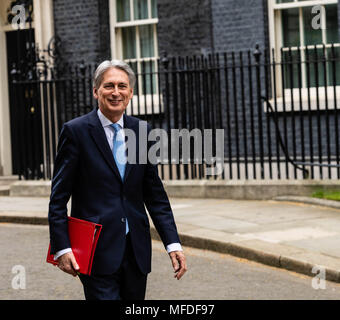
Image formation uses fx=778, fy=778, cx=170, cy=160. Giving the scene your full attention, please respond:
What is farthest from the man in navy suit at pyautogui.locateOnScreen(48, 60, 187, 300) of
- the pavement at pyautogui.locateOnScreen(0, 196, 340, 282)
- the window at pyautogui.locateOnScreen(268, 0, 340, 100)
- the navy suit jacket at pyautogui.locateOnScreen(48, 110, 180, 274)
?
the window at pyautogui.locateOnScreen(268, 0, 340, 100)

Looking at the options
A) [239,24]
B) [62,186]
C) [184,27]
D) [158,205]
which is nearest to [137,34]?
[184,27]

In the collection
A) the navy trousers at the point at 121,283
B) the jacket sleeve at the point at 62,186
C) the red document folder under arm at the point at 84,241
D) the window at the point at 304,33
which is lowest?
the navy trousers at the point at 121,283

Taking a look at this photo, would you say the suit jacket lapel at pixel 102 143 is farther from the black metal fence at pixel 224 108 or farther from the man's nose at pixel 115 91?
the black metal fence at pixel 224 108

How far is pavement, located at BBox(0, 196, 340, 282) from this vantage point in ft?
23.9

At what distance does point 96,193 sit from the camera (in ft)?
12.8

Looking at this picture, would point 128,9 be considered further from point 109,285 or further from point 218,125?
point 109,285

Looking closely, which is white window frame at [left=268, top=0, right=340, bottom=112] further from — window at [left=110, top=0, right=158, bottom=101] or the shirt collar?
the shirt collar

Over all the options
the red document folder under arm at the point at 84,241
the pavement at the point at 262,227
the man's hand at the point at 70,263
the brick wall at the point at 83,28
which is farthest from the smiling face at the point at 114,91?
the brick wall at the point at 83,28

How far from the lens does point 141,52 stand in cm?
1492

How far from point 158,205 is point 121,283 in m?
0.48

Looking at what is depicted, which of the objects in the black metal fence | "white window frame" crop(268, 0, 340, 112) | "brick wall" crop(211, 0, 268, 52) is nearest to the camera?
the black metal fence

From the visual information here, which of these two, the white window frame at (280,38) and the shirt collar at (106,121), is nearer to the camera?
the shirt collar at (106,121)

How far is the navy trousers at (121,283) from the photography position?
3.83 m

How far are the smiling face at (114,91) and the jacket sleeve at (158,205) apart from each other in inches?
15.3
